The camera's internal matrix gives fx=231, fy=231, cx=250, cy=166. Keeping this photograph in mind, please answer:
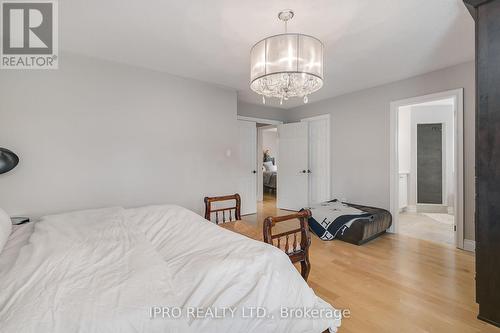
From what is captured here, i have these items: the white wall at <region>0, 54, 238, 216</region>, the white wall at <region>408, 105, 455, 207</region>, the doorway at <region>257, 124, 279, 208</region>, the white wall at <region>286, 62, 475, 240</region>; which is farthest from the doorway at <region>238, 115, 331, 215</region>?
the white wall at <region>408, 105, 455, 207</region>

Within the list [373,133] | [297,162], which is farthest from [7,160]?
[373,133]

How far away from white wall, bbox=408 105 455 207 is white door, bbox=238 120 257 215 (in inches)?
144

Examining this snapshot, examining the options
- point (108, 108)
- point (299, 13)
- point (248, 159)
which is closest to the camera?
point (299, 13)

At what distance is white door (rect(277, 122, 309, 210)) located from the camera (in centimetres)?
504

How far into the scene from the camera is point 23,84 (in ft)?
7.99

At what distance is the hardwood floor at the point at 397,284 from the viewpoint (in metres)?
1.70

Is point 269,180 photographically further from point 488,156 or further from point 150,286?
point 150,286

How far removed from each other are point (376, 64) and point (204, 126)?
2543 millimetres

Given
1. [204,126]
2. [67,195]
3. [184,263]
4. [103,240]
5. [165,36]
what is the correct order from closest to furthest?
[184,263] < [103,240] < [165,36] < [67,195] < [204,126]

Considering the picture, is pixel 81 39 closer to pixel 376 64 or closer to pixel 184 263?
pixel 184 263

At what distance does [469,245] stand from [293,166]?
10.2ft

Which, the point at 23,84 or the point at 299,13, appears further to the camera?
the point at 23,84

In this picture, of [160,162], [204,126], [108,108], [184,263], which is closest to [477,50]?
[184,263]

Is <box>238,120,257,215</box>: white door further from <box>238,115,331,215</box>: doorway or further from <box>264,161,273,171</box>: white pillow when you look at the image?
<box>264,161,273,171</box>: white pillow
